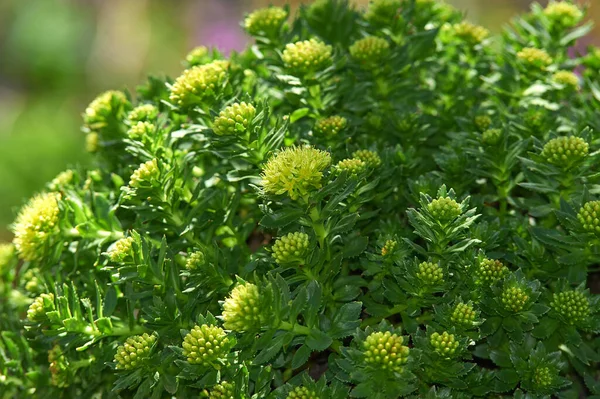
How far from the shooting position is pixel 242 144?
1.07m

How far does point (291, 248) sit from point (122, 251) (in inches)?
10.9

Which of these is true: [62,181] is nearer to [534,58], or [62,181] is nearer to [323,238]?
[323,238]

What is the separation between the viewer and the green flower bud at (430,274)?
0.96 m

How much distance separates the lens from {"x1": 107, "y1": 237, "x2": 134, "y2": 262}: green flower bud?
3.34ft

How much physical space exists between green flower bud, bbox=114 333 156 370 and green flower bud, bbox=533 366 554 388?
0.58m

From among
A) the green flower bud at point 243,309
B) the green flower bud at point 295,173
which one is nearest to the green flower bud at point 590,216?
the green flower bud at point 295,173

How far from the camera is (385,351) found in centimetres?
87

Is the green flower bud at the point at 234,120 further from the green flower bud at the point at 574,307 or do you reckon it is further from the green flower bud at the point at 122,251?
the green flower bud at the point at 574,307

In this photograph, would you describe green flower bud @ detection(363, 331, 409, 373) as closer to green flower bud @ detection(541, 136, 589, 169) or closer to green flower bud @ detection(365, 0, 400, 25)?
green flower bud @ detection(541, 136, 589, 169)

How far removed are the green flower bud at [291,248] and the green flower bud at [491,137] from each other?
39 centimetres

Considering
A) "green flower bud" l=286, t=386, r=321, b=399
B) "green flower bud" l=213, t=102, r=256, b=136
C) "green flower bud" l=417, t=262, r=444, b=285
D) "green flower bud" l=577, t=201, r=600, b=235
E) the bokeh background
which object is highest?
the bokeh background

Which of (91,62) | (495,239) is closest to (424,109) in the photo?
(495,239)

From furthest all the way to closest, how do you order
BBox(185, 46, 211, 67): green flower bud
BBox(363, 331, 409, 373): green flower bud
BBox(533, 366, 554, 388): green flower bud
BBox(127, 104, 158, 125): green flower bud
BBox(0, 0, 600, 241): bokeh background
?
BBox(0, 0, 600, 241): bokeh background, BBox(185, 46, 211, 67): green flower bud, BBox(127, 104, 158, 125): green flower bud, BBox(533, 366, 554, 388): green flower bud, BBox(363, 331, 409, 373): green flower bud

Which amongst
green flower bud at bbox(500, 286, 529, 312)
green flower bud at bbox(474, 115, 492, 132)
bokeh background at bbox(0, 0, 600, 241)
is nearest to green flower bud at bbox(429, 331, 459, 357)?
green flower bud at bbox(500, 286, 529, 312)
